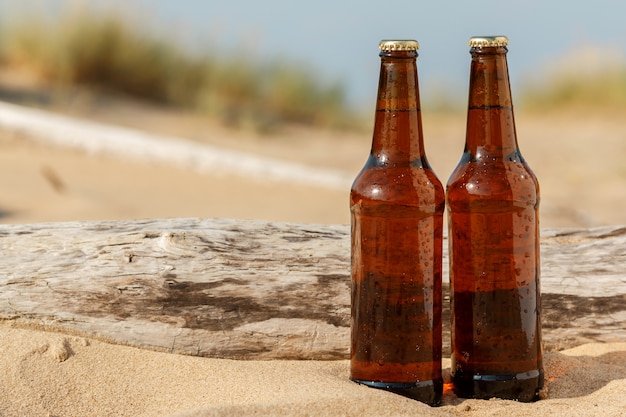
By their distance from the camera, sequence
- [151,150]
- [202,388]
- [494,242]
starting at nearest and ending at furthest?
[494,242] → [202,388] → [151,150]

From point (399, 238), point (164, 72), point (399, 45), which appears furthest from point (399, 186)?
point (164, 72)

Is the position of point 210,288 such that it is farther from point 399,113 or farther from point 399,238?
point 399,113

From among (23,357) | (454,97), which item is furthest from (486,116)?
(454,97)

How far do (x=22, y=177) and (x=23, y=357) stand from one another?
4.71m

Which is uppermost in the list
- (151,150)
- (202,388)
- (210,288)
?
(151,150)

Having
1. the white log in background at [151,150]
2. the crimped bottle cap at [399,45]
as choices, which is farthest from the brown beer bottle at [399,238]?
the white log in background at [151,150]

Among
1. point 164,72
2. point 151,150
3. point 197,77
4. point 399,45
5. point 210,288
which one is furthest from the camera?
point 197,77

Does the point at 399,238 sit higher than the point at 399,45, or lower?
lower

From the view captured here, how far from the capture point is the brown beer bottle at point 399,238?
2.49 m

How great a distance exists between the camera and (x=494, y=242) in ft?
8.39

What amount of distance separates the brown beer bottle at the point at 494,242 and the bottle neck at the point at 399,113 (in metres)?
0.19

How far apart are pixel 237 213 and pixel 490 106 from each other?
4.33 m

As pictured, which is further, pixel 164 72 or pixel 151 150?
pixel 164 72

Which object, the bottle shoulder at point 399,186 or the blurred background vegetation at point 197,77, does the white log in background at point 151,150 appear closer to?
the blurred background vegetation at point 197,77
